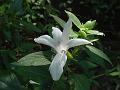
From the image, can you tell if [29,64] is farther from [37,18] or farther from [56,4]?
[56,4]

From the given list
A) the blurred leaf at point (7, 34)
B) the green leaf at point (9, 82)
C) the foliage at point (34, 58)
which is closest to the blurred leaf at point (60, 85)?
the foliage at point (34, 58)

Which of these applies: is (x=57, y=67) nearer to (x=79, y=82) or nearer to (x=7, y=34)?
(x=79, y=82)

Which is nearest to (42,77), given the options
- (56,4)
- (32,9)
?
(32,9)

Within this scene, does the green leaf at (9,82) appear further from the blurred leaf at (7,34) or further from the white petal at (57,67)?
the blurred leaf at (7,34)

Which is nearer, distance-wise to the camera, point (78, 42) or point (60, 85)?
point (78, 42)

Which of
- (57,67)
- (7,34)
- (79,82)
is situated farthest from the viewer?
(7,34)

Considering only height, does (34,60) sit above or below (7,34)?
above

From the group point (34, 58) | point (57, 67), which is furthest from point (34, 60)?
point (57, 67)

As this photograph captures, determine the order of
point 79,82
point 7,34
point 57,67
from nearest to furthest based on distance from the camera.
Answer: point 57,67, point 79,82, point 7,34

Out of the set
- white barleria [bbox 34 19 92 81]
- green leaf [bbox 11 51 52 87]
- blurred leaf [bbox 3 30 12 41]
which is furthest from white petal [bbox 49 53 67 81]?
blurred leaf [bbox 3 30 12 41]

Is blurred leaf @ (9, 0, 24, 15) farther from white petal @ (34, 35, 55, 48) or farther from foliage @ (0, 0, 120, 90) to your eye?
white petal @ (34, 35, 55, 48)
